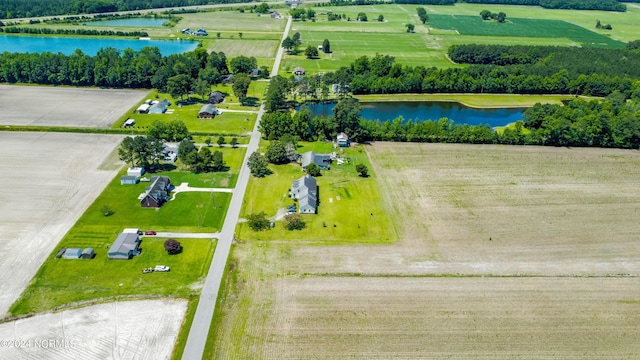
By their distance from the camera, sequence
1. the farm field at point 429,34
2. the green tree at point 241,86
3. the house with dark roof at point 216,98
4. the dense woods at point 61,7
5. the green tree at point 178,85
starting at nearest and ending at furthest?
the green tree at point 178,85 → the green tree at point 241,86 → the house with dark roof at point 216,98 → the farm field at point 429,34 → the dense woods at point 61,7

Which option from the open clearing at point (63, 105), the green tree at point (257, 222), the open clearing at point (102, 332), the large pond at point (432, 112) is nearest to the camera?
the open clearing at point (102, 332)

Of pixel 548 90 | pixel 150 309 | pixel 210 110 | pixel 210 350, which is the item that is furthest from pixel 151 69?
pixel 548 90

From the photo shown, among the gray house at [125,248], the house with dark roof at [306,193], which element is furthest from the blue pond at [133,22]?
the gray house at [125,248]

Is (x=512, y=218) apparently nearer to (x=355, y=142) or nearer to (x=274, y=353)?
(x=355, y=142)

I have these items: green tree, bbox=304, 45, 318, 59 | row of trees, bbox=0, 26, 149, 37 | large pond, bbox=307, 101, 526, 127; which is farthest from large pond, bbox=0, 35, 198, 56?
→ large pond, bbox=307, 101, 526, 127

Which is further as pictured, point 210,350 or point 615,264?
point 615,264

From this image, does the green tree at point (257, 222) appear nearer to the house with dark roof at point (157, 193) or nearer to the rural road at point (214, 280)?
the rural road at point (214, 280)
